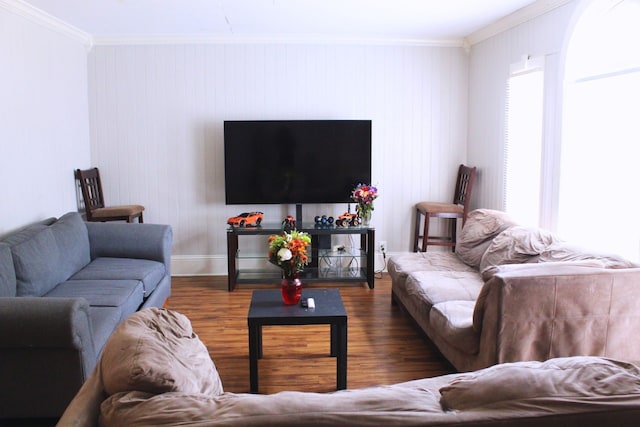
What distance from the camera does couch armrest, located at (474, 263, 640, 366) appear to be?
288 centimetres

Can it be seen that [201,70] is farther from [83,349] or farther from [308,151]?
[83,349]

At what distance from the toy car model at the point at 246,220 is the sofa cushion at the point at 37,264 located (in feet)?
6.30

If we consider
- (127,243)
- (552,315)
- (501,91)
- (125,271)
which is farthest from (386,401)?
(501,91)

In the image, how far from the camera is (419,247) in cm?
621

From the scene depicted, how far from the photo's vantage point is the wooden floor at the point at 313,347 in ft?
11.6

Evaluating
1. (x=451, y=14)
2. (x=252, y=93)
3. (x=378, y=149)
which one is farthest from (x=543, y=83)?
(x=252, y=93)

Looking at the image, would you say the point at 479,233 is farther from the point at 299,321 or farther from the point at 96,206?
the point at 96,206

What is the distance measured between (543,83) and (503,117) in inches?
31.6

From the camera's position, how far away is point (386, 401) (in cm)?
143

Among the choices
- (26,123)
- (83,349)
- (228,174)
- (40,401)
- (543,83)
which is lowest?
(40,401)

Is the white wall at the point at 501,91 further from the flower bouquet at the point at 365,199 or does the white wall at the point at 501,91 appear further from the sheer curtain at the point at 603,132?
the flower bouquet at the point at 365,199

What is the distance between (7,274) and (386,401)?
2.76 m

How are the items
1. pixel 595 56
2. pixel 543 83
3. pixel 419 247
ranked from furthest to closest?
pixel 419 247 < pixel 543 83 < pixel 595 56

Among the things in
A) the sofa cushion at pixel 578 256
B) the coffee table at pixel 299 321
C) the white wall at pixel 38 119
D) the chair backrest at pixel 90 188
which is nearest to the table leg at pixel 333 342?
the coffee table at pixel 299 321
